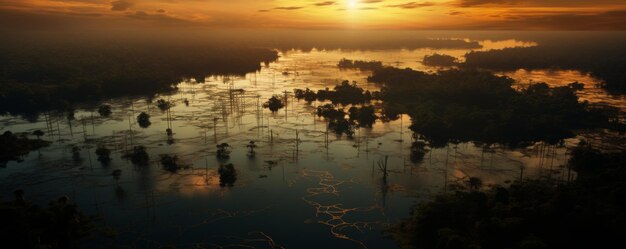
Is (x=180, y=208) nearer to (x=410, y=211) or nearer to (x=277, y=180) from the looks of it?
(x=277, y=180)

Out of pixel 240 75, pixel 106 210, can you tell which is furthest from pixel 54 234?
pixel 240 75

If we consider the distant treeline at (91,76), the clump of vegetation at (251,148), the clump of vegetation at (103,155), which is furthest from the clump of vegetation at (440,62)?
the clump of vegetation at (103,155)

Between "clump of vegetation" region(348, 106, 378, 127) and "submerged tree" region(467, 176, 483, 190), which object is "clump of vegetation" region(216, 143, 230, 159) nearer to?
"clump of vegetation" region(348, 106, 378, 127)

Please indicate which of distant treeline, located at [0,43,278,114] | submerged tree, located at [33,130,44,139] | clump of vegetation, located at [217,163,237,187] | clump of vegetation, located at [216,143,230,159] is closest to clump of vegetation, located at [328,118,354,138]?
clump of vegetation, located at [216,143,230,159]

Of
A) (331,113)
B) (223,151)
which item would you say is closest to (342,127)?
(331,113)

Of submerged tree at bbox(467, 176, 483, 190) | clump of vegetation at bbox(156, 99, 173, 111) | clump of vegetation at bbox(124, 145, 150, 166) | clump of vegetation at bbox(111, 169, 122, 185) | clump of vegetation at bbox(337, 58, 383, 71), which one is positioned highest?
clump of vegetation at bbox(337, 58, 383, 71)

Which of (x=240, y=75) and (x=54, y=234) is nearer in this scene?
(x=54, y=234)

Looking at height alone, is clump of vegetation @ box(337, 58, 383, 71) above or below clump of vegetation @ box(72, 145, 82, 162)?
above
